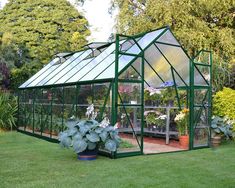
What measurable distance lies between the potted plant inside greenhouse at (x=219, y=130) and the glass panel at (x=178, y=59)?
1.30 metres

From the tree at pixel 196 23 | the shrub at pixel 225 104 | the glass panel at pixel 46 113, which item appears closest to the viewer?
the shrub at pixel 225 104

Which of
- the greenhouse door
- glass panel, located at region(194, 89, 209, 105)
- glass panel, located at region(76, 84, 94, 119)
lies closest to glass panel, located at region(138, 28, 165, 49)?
the greenhouse door

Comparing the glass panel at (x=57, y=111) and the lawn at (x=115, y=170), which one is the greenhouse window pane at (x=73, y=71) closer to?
the glass panel at (x=57, y=111)

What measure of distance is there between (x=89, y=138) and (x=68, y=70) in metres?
4.23

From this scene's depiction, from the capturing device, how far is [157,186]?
457 centimetres

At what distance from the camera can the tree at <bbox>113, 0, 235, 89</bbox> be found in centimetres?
1275

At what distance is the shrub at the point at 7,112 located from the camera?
11688 millimetres

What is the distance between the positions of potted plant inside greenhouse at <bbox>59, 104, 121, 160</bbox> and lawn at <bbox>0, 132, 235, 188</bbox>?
0.25m

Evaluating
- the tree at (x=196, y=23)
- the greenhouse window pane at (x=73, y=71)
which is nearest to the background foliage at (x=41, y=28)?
the tree at (x=196, y=23)

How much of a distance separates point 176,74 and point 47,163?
174 inches

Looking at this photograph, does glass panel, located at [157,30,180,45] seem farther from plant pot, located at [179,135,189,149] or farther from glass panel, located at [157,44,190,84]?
plant pot, located at [179,135,189,149]

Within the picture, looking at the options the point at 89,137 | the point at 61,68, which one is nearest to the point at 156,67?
the point at 61,68

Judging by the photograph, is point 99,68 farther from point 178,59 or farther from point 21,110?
Result: point 21,110

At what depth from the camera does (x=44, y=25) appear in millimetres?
Answer: 22531
